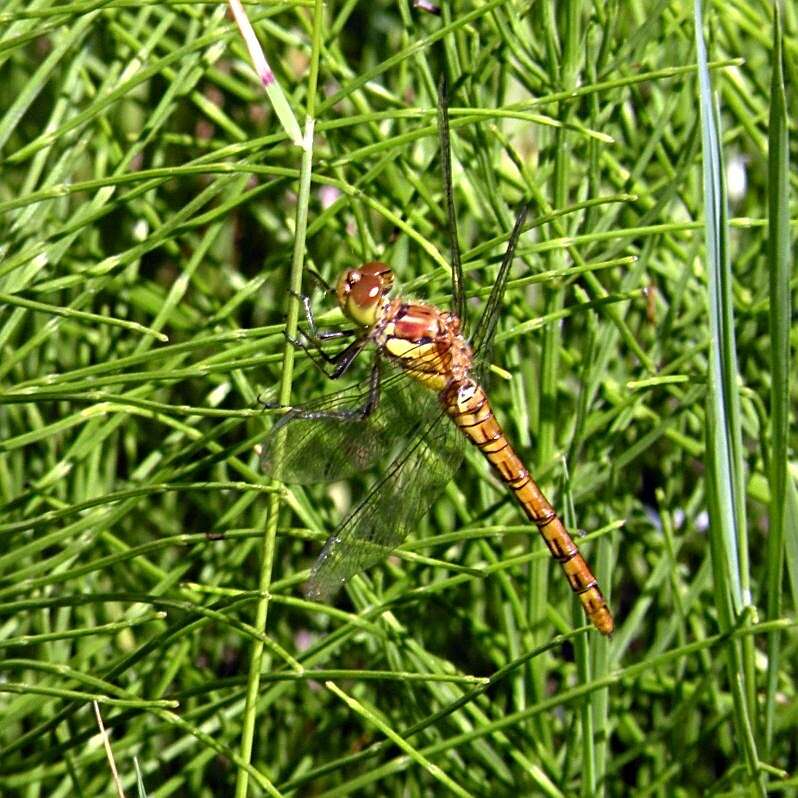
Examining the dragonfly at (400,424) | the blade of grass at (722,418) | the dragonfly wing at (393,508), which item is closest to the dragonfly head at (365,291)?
the dragonfly at (400,424)

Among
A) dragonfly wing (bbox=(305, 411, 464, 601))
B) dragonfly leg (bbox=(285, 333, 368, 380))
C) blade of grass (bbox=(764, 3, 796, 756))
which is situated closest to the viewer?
blade of grass (bbox=(764, 3, 796, 756))

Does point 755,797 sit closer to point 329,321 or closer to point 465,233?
point 329,321

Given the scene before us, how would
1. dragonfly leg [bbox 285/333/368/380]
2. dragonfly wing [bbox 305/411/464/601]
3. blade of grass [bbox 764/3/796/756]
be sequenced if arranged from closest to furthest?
blade of grass [bbox 764/3/796/756] < dragonfly wing [bbox 305/411/464/601] < dragonfly leg [bbox 285/333/368/380]

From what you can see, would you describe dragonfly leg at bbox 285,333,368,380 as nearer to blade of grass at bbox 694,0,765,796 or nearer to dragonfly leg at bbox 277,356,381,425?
dragonfly leg at bbox 277,356,381,425

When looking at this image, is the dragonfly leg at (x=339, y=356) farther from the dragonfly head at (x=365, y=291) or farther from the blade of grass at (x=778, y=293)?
the blade of grass at (x=778, y=293)

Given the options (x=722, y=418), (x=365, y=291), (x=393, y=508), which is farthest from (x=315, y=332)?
(x=722, y=418)

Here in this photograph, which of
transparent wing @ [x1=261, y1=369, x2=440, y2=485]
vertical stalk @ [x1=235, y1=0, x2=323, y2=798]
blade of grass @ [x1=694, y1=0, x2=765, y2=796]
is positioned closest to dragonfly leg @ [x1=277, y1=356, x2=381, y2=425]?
transparent wing @ [x1=261, y1=369, x2=440, y2=485]

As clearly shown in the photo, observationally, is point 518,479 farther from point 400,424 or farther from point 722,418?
point 722,418

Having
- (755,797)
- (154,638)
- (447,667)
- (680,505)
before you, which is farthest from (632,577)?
(154,638)
